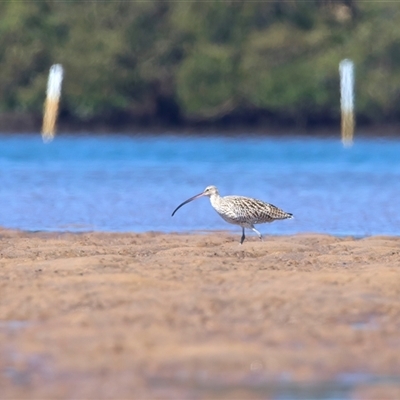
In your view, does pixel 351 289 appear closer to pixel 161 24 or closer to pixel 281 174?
pixel 281 174

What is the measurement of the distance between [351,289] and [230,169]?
24.3 metres

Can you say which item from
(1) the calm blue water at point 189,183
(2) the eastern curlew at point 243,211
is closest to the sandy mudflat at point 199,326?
(2) the eastern curlew at point 243,211

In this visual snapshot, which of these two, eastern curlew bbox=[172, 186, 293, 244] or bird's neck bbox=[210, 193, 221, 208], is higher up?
bird's neck bbox=[210, 193, 221, 208]

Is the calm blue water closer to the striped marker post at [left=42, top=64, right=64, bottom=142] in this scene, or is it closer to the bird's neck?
the bird's neck

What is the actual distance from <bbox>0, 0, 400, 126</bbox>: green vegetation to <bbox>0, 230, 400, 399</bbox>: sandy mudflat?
4580 centimetres

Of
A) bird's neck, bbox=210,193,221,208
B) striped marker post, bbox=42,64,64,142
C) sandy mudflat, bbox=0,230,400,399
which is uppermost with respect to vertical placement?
striped marker post, bbox=42,64,64,142

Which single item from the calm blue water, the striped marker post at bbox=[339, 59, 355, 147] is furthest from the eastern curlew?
the striped marker post at bbox=[339, 59, 355, 147]

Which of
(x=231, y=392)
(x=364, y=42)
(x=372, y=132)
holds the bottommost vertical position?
(x=231, y=392)

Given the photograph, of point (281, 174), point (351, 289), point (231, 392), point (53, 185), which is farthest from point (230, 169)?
point (231, 392)

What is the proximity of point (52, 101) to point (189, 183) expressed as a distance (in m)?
30.8

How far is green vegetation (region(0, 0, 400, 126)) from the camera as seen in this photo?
190ft

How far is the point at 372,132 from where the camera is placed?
58.6 meters

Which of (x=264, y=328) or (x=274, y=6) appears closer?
(x=264, y=328)

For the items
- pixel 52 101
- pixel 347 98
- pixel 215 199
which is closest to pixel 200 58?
pixel 52 101
